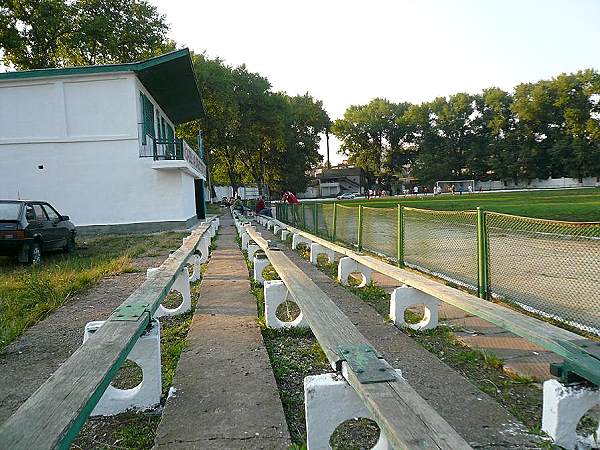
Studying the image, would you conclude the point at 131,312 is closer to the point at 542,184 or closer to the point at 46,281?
the point at 46,281

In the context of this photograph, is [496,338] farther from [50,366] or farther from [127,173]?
[127,173]

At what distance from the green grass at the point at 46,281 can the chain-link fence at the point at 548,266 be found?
203 inches

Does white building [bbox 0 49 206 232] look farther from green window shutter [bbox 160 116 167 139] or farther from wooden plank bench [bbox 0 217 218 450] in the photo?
wooden plank bench [bbox 0 217 218 450]

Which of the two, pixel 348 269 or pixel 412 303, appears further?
pixel 348 269

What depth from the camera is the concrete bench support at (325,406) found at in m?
2.25

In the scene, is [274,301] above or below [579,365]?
below

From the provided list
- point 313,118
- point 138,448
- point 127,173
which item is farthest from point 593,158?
point 138,448

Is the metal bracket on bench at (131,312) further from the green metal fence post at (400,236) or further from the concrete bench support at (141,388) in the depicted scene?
the green metal fence post at (400,236)

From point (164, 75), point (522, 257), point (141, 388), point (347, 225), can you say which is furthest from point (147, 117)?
point (141, 388)

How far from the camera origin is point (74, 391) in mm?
2045

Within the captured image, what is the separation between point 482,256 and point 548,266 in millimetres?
715

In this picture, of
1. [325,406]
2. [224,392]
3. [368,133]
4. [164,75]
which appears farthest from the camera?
[368,133]

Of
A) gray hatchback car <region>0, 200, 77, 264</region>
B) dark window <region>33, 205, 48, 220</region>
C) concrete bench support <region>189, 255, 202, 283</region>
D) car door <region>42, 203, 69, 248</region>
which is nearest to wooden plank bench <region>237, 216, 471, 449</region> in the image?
concrete bench support <region>189, 255, 202, 283</region>

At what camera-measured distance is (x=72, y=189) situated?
735 inches
